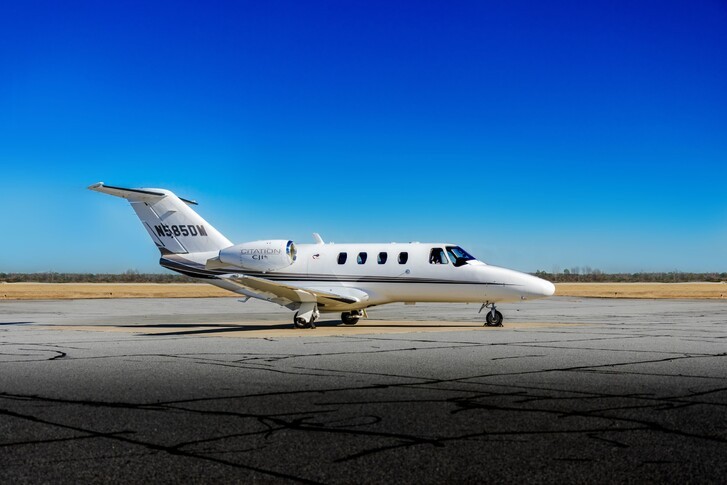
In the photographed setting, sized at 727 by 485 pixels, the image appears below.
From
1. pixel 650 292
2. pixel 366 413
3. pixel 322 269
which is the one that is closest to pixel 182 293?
pixel 650 292

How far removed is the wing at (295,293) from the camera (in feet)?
71.8

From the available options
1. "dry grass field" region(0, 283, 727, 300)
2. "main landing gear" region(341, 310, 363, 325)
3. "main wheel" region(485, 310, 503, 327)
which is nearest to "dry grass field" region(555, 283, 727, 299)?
"dry grass field" region(0, 283, 727, 300)

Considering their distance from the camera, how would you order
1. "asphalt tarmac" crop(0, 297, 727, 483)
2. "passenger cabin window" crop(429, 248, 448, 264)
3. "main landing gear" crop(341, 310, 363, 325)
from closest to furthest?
"asphalt tarmac" crop(0, 297, 727, 483), "passenger cabin window" crop(429, 248, 448, 264), "main landing gear" crop(341, 310, 363, 325)

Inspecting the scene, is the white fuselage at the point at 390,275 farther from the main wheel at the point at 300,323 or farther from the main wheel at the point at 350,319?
the main wheel at the point at 300,323

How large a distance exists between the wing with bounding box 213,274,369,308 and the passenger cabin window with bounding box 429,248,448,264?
8.00ft

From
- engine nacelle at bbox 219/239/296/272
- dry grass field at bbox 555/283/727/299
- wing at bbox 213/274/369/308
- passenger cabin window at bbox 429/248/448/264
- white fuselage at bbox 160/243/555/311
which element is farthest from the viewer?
dry grass field at bbox 555/283/727/299

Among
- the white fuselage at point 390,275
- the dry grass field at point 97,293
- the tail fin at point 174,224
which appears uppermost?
the tail fin at point 174,224

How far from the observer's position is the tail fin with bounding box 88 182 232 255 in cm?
2566

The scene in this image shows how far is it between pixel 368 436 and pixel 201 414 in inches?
83.2

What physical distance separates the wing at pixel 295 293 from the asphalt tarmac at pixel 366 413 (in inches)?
227

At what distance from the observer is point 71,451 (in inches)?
249

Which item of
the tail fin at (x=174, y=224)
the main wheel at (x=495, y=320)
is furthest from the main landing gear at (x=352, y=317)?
the tail fin at (x=174, y=224)

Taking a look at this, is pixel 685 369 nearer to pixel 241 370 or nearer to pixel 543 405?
pixel 543 405

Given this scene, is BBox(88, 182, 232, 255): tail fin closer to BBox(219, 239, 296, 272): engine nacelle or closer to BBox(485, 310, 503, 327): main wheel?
BBox(219, 239, 296, 272): engine nacelle
